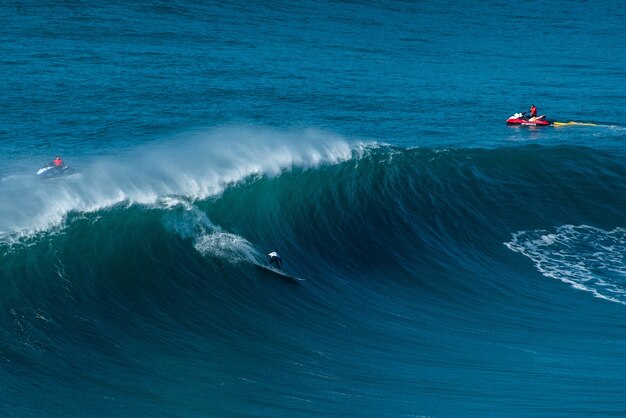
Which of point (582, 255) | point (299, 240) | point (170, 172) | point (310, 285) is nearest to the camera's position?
point (310, 285)

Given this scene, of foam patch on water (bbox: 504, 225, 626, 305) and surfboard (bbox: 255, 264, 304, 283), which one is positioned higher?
foam patch on water (bbox: 504, 225, 626, 305)

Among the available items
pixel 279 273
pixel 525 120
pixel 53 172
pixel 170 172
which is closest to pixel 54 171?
pixel 53 172

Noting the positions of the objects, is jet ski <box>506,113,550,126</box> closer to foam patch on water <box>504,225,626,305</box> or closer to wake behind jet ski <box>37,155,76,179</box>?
foam patch on water <box>504,225,626,305</box>

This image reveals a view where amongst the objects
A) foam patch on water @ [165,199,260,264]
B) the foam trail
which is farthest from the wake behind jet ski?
foam patch on water @ [165,199,260,264]

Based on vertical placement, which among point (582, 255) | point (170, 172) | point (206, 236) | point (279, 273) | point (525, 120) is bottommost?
point (279, 273)

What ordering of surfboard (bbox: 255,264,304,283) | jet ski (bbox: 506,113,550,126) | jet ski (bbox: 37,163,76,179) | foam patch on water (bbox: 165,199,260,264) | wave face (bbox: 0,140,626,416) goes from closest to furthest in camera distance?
wave face (bbox: 0,140,626,416) → surfboard (bbox: 255,264,304,283) → foam patch on water (bbox: 165,199,260,264) → jet ski (bbox: 37,163,76,179) → jet ski (bbox: 506,113,550,126)

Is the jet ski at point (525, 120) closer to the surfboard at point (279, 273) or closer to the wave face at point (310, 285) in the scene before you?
the wave face at point (310, 285)

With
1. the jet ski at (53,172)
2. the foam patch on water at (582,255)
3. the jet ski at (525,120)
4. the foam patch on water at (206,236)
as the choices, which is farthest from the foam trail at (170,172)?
the jet ski at (525,120)

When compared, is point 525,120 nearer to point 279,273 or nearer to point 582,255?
point 582,255
